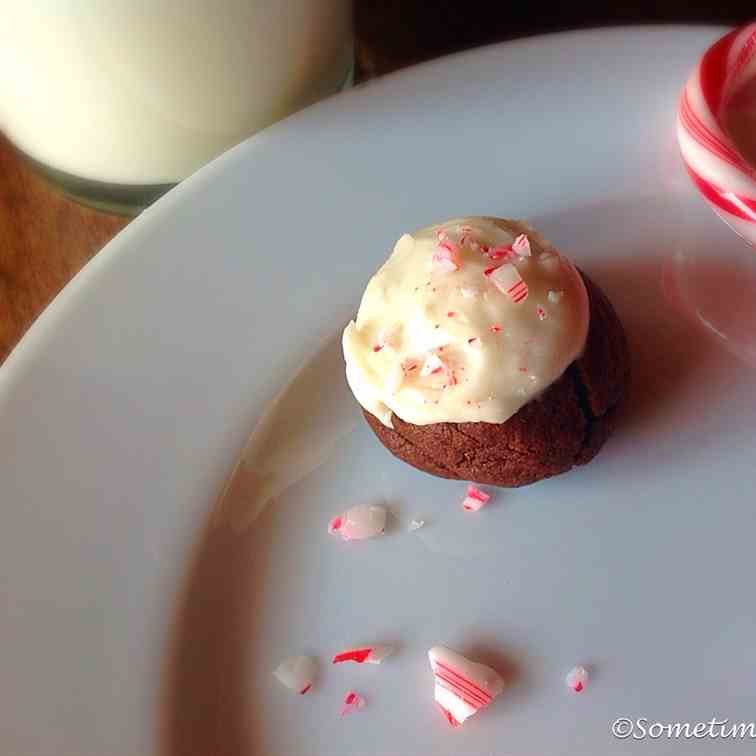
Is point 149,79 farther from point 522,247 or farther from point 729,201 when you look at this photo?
point 729,201

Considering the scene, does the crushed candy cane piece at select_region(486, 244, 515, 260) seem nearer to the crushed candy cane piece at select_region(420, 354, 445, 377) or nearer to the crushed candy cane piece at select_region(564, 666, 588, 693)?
the crushed candy cane piece at select_region(420, 354, 445, 377)

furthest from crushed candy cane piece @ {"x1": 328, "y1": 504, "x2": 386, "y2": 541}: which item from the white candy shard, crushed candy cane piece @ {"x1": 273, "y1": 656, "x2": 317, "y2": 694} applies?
the white candy shard

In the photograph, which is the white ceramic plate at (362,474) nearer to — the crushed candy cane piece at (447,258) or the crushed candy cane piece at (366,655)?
the crushed candy cane piece at (366,655)

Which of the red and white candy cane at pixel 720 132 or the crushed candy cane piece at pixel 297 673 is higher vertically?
the red and white candy cane at pixel 720 132

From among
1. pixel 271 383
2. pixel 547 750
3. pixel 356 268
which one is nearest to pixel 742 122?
pixel 356 268

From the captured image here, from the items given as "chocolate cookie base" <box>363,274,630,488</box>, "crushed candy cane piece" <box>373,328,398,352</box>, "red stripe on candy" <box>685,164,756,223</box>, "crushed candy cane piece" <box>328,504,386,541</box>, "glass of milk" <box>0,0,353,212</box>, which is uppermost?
"glass of milk" <box>0,0,353,212</box>

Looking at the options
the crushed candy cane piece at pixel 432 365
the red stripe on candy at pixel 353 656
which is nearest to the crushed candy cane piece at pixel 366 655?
the red stripe on candy at pixel 353 656

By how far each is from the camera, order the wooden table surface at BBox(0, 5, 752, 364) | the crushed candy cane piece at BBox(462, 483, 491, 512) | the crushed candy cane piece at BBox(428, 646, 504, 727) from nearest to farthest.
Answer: the crushed candy cane piece at BBox(428, 646, 504, 727)
the crushed candy cane piece at BBox(462, 483, 491, 512)
the wooden table surface at BBox(0, 5, 752, 364)
